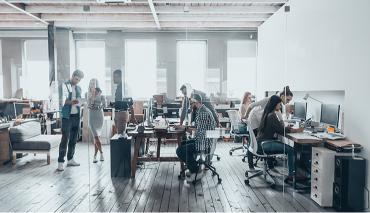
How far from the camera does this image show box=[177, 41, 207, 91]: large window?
192 inches

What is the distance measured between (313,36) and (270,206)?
2.61m

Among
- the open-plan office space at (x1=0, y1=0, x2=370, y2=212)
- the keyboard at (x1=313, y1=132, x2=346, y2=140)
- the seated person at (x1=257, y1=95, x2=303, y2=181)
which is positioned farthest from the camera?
the seated person at (x1=257, y1=95, x2=303, y2=181)

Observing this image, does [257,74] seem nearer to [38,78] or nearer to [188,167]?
[188,167]

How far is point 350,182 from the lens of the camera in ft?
10.0

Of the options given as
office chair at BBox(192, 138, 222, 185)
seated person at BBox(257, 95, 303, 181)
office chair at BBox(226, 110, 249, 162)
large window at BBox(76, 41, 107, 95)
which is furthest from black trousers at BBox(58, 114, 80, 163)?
seated person at BBox(257, 95, 303, 181)

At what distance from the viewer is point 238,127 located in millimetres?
5363

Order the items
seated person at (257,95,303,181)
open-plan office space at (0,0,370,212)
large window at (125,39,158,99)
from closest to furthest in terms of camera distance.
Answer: open-plan office space at (0,0,370,212) → seated person at (257,95,303,181) → large window at (125,39,158,99)

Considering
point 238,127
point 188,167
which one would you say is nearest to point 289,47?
point 238,127

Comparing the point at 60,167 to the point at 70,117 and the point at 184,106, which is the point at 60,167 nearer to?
the point at 70,117

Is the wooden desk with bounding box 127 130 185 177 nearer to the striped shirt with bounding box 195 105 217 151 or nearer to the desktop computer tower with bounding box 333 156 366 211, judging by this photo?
the striped shirt with bounding box 195 105 217 151

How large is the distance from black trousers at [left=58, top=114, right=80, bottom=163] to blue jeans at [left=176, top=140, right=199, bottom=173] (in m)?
1.79

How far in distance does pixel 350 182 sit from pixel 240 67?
2707 mm

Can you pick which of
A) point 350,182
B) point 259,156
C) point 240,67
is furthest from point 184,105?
point 350,182

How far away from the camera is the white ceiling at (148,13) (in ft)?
15.9
